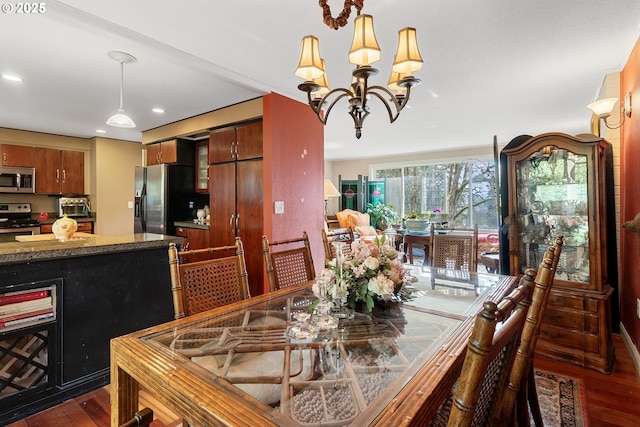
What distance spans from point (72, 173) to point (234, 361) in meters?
6.31

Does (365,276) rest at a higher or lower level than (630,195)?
lower

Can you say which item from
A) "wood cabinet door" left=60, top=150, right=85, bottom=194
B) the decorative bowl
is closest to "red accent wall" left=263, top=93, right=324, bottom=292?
the decorative bowl

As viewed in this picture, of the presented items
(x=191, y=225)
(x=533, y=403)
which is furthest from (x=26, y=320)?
(x=533, y=403)

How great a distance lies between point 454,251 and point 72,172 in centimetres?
632

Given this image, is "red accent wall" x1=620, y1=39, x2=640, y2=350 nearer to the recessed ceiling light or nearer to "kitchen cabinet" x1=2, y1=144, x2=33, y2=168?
the recessed ceiling light

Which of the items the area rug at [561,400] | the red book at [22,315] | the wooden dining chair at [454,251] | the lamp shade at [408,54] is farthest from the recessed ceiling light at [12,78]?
the area rug at [561,400]

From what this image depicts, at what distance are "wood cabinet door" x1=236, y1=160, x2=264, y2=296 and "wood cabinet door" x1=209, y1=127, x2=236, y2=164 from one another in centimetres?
27

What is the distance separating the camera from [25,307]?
1.89m

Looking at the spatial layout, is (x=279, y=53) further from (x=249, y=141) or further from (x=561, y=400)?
(x=561, y=400)

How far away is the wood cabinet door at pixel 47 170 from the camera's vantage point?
5.34m

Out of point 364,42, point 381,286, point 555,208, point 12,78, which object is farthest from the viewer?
point 12,78

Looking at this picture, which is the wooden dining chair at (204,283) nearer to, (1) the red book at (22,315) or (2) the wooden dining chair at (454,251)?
(1) the red book at (22,315)

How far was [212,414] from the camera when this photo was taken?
0.76 meters

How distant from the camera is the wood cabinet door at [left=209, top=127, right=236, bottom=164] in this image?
3.83 m
